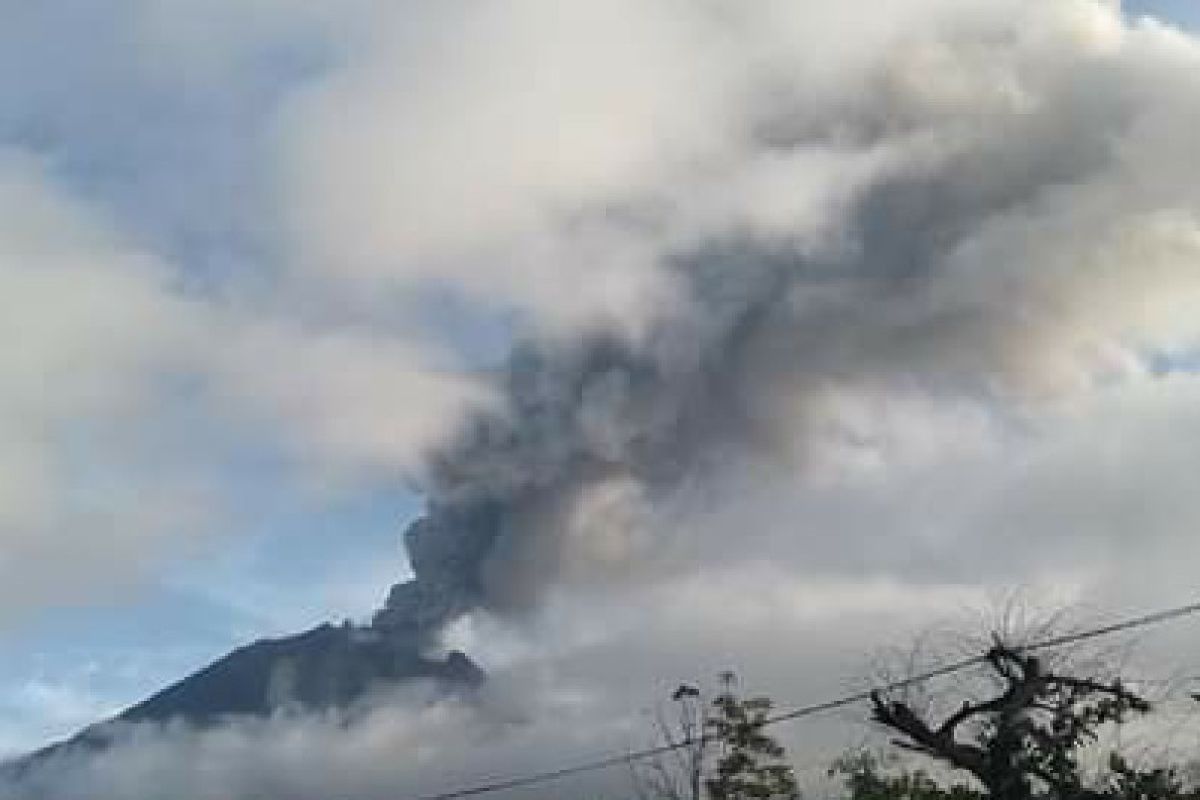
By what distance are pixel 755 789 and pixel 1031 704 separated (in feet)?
42.8

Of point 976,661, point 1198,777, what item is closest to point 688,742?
point 1198,777

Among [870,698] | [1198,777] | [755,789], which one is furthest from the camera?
[755,789]

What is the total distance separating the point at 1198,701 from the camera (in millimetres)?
25781

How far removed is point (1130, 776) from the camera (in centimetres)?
2644

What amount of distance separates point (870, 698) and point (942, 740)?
125 centimetres

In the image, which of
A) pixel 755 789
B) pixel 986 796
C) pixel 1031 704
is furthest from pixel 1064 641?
pixel 755 789

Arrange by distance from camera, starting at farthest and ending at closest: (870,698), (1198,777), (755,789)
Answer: (755,789), (1198,777), (870,698)

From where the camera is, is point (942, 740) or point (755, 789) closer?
point (942, 740)

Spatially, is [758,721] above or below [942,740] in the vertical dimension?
above

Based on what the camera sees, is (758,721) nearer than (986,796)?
No

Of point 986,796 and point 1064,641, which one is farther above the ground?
point 1064,641

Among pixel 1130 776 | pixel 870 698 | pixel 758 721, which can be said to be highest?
pixel 758 721

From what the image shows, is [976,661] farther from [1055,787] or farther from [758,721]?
[758,721]

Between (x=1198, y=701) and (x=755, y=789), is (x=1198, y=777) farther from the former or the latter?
(x=755, y=789)
